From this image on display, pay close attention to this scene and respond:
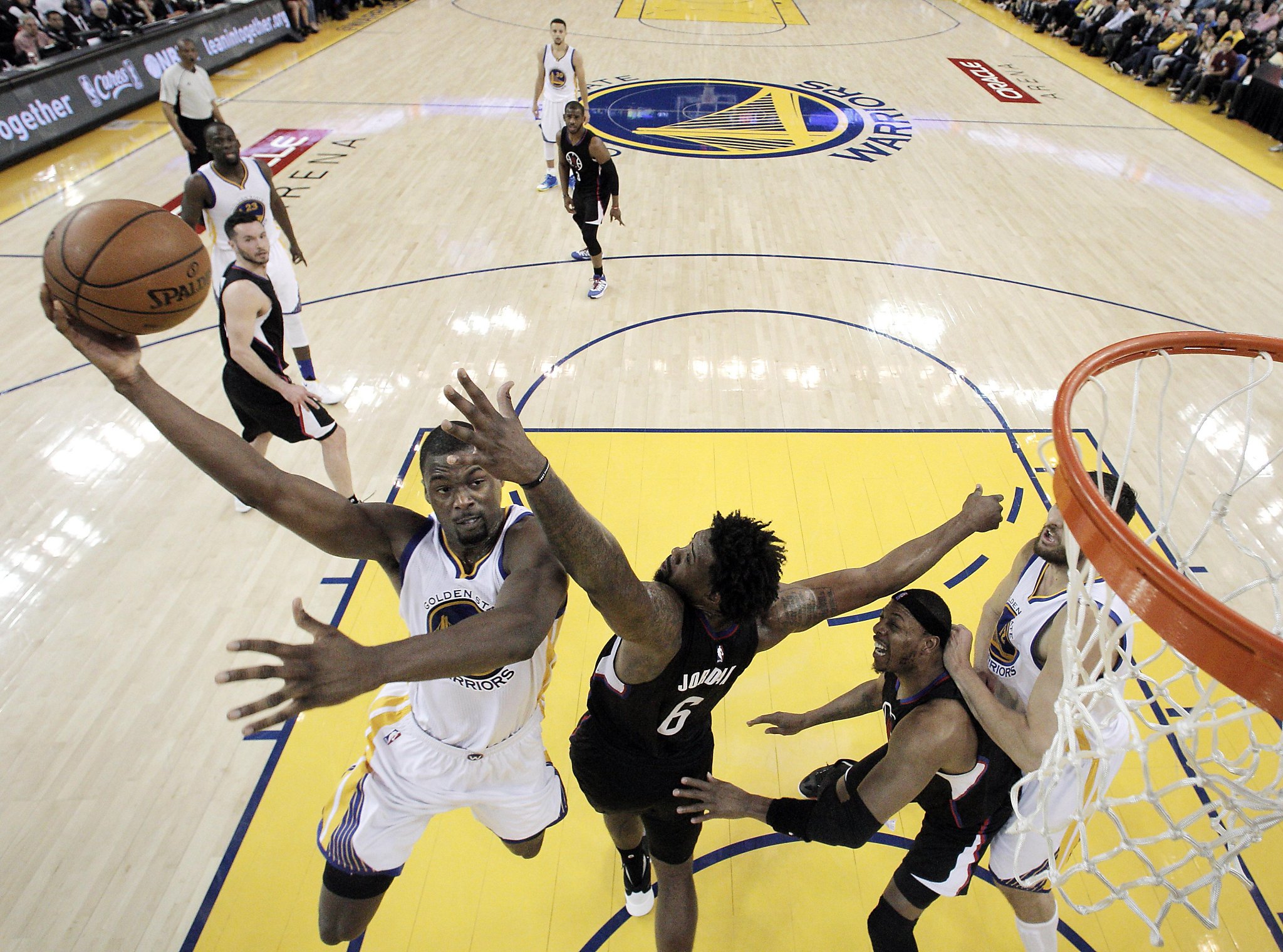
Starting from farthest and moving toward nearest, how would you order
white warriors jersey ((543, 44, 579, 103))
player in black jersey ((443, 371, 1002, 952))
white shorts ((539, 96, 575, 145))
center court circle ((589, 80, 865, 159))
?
1. center court circle ((589, 80, 865, 159))
2. white shorts ((539, 96, 575, 145))
3. white warriors jersey ((543, 44, 579, 103))
4. player in black jersey ((443, 371, 1002, 952))

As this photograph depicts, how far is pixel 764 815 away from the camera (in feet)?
8.50

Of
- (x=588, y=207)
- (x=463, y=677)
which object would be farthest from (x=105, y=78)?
(x=463, y=677)

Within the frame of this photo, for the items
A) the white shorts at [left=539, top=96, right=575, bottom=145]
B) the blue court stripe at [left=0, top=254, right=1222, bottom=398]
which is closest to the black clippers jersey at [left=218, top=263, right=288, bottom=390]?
the blue court stripe at [left=0, top=254, right=1222, bottom=398]

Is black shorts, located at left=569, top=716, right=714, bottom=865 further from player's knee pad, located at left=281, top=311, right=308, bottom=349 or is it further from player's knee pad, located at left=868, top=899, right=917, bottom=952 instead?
player's knee pad, located at left=281, top=311, right=308, bottom=349

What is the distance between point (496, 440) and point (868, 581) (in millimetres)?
1615

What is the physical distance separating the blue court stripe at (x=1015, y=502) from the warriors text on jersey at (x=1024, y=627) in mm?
2099

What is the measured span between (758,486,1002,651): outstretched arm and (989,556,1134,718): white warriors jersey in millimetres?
264

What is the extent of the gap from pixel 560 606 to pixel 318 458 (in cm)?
371

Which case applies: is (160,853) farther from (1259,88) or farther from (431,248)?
(1259,88)

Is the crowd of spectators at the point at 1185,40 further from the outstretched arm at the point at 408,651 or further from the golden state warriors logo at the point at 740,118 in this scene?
the outstretched arm at the point at 408,651

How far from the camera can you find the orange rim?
157cm

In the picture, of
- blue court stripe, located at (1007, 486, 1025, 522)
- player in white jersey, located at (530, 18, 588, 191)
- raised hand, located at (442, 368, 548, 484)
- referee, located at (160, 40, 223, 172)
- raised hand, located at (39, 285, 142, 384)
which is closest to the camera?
raised hand, located at (442, 368, 548, 484)

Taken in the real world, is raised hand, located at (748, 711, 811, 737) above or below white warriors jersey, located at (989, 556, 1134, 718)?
below

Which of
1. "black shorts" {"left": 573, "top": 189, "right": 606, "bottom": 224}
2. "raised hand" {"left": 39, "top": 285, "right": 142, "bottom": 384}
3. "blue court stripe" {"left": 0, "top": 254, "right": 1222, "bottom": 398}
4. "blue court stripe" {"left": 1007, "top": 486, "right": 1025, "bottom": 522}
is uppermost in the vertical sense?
"raised hand" {"left": 39, "top": 285, "right": 142, "bottom": 384}
